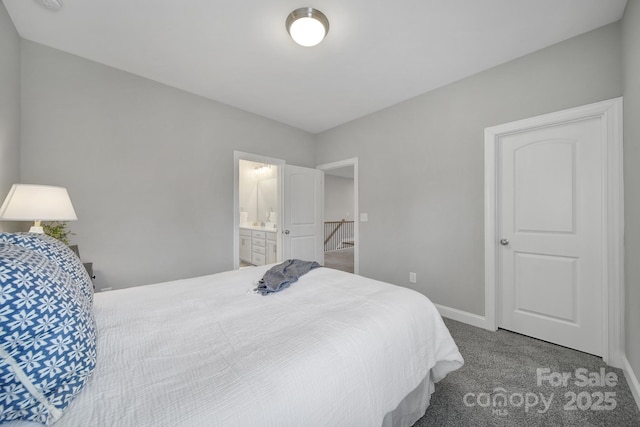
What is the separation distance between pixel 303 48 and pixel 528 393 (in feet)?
10.2

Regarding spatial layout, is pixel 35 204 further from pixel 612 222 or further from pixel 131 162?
pixel 612 222

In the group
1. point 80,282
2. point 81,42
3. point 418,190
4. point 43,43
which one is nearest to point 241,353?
point 80,282

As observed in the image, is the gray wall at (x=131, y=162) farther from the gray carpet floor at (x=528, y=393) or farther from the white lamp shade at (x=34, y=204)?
the gray carpet floor at (x=528, y=393)

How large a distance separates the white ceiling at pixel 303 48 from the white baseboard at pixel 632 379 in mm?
2549

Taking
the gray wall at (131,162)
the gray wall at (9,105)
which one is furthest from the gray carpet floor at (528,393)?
the gray wall at (9,105)

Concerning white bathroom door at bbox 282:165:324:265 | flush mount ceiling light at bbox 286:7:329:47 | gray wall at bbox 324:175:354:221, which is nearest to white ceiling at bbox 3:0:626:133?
flush mount ceiling light at bbox 286:7:329:47

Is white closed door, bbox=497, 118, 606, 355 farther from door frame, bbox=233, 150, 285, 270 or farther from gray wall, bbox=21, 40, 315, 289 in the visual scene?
gray wall, bbox=21, 40, 315, 289

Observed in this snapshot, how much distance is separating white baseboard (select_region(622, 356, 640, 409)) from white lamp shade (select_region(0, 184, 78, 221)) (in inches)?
154

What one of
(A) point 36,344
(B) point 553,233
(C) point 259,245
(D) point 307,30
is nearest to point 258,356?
(A) point 36,344

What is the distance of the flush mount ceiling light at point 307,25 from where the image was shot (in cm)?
180

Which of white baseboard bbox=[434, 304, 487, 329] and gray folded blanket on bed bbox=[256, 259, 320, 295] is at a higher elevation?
gray folded blanket on bed bbox=[256, 259, 320, 295]

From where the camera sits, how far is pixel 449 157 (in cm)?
281

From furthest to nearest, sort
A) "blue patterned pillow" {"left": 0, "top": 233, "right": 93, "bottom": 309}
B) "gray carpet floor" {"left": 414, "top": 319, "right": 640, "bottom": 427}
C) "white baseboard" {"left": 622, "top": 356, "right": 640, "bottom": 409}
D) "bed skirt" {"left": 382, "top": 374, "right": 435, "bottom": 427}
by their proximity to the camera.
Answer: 1. "white baseboard" {"left": 622, "top": 356, "right": 640, "bottom": 409}
2. "gray carpet floor" {"left": 414, "top": 319, "right": 640, "bottom": 427}
3. "bed skirt" {"left": 382, "top": 374, "right": 435, "bottom": 427}
4. "blue patterned pillow" {"left": 0, "top": 233, "right": 93, "bottom": 309}

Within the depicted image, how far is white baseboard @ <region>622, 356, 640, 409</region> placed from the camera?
154cm
